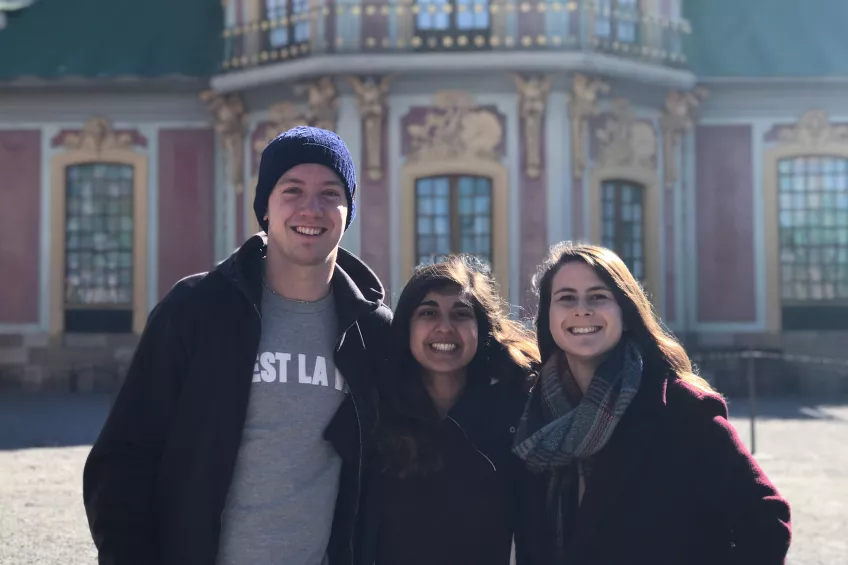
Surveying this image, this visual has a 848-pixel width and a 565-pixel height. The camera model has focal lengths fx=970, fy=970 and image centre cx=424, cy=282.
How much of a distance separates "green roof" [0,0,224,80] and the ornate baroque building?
0.05m

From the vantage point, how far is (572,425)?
267 centimetres

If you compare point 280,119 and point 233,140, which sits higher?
point 280,119

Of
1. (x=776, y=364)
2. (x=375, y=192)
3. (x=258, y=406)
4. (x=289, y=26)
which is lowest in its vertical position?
(x=776, y=364)

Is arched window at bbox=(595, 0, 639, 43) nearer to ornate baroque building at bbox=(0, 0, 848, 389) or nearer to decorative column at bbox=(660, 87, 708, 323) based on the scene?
ornate baroque building at bbox=(0, 0, 848, 389)

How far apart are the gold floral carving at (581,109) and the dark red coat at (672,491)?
1099cm

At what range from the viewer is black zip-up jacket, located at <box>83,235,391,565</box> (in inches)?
97.3

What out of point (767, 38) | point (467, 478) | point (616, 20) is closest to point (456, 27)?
point (616, 20)

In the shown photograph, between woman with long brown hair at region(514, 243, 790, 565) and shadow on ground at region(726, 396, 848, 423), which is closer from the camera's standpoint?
woman with long brown hair at region(514, 243, 790, 565)

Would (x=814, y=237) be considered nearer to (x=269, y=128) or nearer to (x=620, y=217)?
(x=620, y=217)

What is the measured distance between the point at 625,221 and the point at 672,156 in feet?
4.18

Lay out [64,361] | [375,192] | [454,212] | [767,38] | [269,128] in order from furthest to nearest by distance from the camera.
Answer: [767,38], [64,361], [269,128], [454,212], [375,192]

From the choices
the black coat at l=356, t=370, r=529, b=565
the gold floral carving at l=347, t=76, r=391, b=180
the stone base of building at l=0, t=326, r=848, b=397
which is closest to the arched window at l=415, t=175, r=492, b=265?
the gold floral carving at l=347, t=76, r=391, b=180

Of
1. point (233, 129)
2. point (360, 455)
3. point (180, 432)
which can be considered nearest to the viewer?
point (180, 432)

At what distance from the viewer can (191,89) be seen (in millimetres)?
15508
